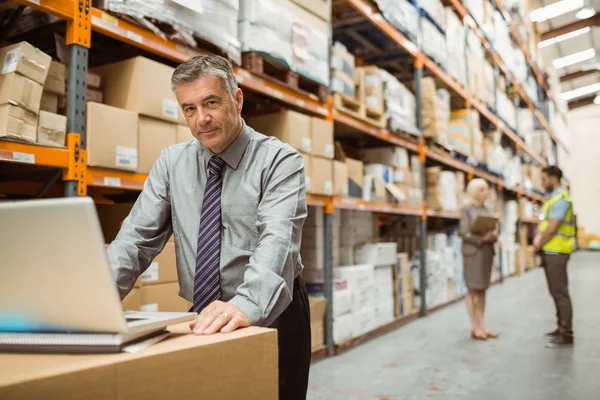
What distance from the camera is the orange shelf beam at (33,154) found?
6.52 feet

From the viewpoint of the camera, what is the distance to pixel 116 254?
151cm

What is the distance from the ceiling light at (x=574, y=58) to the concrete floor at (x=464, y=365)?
1537 cm

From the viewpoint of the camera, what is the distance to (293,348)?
5.70 feet

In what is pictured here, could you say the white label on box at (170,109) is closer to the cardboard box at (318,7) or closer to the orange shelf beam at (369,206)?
the cardboard box at (318,7)

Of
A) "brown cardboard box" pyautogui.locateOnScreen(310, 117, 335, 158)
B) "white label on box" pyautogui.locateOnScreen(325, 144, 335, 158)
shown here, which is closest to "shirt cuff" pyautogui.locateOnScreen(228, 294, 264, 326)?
"brown cardboard box" pyautogui.locateOnScreen(310, 117, 335, 158)

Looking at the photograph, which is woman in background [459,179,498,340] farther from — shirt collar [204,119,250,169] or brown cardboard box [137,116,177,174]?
shirt collar [204,119,250,169]

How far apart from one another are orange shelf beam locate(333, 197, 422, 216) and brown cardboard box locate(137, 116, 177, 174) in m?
1.86

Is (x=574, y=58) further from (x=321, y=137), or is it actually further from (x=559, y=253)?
(x=321, y=137)

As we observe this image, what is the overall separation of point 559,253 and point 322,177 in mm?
2392

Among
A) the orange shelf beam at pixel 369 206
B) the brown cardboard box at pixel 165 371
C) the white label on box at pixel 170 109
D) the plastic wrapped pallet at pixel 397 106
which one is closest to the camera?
the brown cardboard box at pixel 165 371

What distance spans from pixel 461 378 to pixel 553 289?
1685mm

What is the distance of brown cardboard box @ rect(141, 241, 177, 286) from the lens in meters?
2.56

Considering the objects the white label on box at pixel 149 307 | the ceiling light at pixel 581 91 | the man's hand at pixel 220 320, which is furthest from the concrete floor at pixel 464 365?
the ceiling light at pixel 581 91

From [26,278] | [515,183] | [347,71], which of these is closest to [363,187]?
[347,71]
